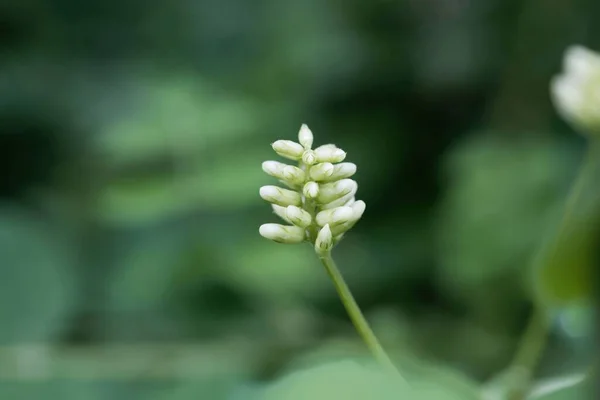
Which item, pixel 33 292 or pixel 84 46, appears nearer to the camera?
pixel 33 292

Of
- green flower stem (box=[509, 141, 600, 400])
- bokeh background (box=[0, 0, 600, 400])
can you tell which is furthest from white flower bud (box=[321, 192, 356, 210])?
bokeh background (box=[0, 0, 600, 400])

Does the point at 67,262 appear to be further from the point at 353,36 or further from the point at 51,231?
the point at 353,36

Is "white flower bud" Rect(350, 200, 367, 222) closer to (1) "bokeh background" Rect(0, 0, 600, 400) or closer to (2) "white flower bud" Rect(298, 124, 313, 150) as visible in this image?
(2) "white flower bud" Rect(298, 124, 313, 150)

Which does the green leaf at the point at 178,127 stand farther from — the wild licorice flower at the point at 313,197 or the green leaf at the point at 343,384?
the green leaf at the point at 343,384

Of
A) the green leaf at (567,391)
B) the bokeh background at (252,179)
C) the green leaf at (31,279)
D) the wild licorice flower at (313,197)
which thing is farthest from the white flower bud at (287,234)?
the green leaf at (31,279)

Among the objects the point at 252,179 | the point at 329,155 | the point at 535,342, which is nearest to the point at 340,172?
the point at 329,155

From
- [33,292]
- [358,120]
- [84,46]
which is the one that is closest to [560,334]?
[33,292]
